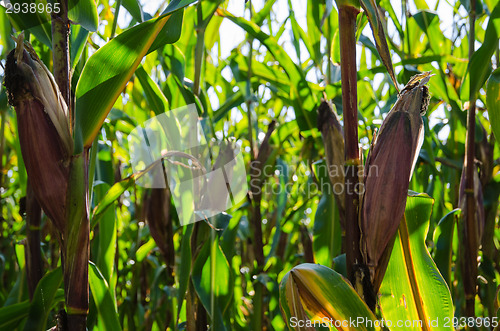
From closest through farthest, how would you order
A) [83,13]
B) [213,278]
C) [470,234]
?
[83,13] < [213,278] < [470,234]

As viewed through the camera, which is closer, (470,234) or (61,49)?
(61,49)

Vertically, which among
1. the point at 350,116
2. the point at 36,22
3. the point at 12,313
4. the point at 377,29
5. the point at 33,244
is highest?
the point at 36,22

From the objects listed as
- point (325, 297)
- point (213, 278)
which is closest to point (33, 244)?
point (213, 278)

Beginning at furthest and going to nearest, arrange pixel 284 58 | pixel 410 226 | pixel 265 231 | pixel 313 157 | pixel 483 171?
pixel 265 231, pixel 313 157, pixel 483 171, pixel 284 58, pixel 410 226

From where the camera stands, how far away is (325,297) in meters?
0.72

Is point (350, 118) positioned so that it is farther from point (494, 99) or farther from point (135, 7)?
point (135, 7)

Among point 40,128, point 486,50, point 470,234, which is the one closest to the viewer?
point 40,128

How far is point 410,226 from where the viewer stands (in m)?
0.84

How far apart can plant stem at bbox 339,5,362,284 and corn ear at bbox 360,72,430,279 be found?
3 cm

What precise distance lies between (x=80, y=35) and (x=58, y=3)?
0.14 meters

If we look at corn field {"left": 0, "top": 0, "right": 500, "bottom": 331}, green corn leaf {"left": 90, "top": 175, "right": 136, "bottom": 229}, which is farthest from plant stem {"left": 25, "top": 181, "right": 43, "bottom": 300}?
green corn leaf {"left": 90, "top": 175, "right": 136, "bottom": 229}

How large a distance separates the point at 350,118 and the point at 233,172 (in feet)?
1.80

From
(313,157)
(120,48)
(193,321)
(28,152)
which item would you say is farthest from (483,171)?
(28,152)

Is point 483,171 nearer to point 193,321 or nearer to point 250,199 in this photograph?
point 250,199
